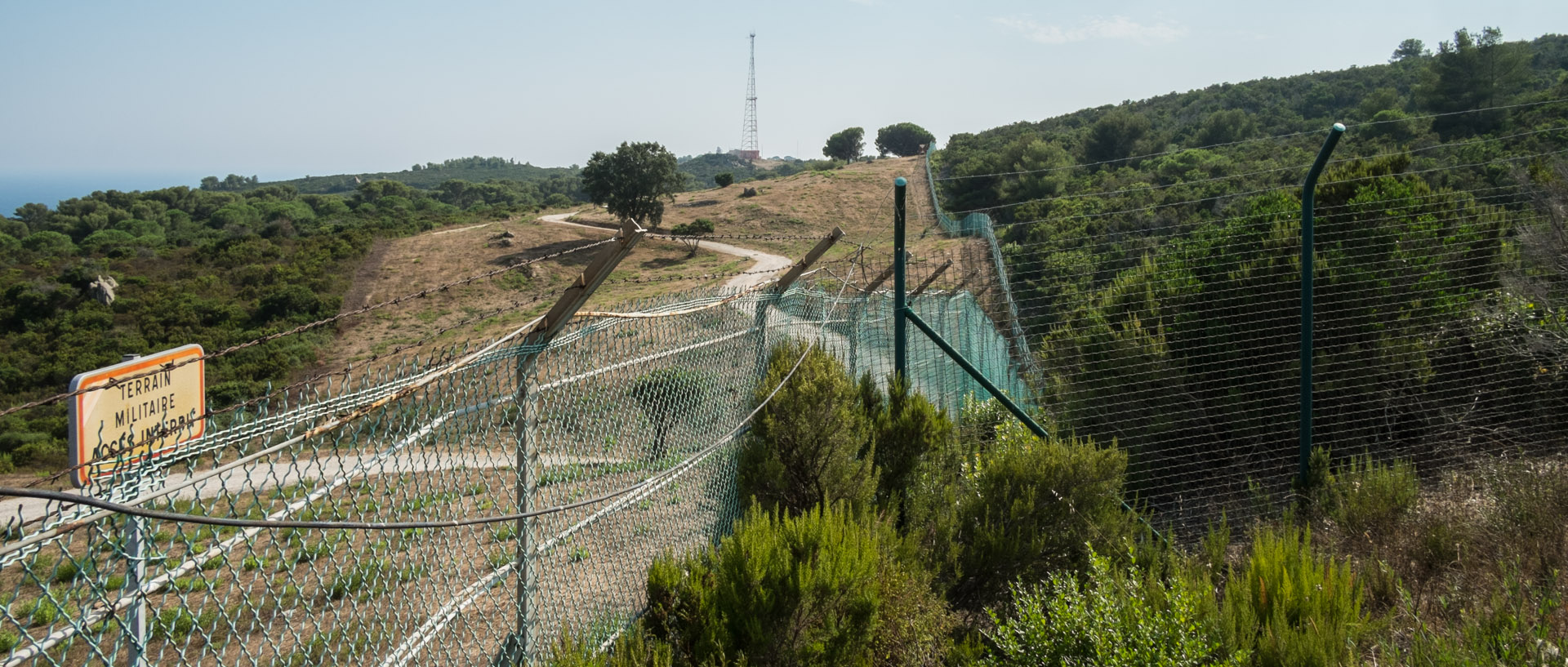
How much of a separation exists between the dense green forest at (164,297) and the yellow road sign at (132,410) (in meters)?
19.4

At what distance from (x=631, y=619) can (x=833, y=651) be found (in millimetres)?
781

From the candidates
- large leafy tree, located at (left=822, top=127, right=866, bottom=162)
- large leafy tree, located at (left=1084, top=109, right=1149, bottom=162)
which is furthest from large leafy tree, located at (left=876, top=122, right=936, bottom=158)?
large leafy tree, located at (left=1084, top=109, right=1149, bottom=162)

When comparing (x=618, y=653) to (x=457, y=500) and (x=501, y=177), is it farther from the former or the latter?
(x=501, y=177)

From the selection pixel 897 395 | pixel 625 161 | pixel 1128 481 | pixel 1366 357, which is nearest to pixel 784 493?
pixel 897 395

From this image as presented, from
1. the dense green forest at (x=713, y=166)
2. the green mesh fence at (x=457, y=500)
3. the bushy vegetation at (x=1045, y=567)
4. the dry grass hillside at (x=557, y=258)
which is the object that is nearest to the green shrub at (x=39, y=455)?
the dry grass hillside at (x=557, y=258)

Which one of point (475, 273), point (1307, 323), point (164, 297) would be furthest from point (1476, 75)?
point (164, 297)

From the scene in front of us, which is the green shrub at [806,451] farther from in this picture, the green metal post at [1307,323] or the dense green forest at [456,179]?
the dense green forest at [456,179]

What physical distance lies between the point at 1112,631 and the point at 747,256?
1401 inches

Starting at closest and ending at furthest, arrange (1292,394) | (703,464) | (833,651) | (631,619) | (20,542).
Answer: (20,542), (833,651), (631,619), (703,464), (1292,394)

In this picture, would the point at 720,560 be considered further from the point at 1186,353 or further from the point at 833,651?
the point at 1186,353

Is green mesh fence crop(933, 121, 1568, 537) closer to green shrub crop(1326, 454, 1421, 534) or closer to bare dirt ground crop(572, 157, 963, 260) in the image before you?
green shrub crop(1326, 454, 1421, 534)

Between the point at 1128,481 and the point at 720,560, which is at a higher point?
the point at 720,560

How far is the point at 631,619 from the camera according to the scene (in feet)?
10.3

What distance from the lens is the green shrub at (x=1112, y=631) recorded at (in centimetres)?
255
